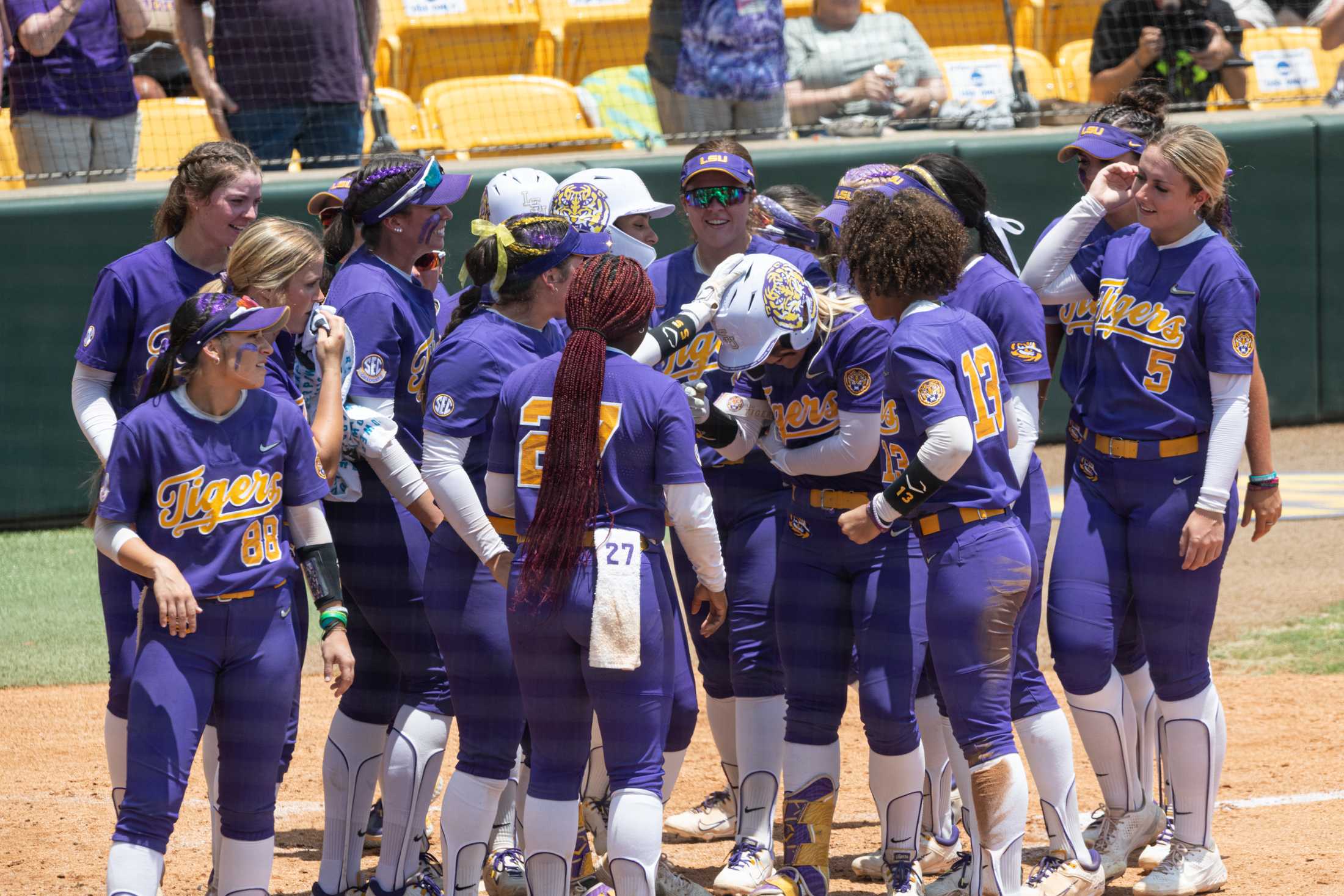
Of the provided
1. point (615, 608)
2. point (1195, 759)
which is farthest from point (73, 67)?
point (1195, 759)

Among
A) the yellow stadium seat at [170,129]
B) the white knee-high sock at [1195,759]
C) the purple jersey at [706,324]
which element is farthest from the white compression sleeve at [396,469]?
the yellow stadium seat at [170,129]

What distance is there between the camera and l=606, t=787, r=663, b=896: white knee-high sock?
3.39m

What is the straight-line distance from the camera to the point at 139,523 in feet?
11.0

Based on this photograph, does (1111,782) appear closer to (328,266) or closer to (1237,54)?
(328,266)

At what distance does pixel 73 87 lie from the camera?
785cm

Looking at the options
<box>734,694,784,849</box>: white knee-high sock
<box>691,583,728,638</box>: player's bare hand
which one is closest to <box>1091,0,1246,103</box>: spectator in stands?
<box>734,694,784,849</box>: white knee-high sock

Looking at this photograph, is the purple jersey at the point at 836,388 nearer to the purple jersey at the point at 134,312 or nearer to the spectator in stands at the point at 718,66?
the purple jersey at the point at 134,312

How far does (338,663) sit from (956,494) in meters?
1.48

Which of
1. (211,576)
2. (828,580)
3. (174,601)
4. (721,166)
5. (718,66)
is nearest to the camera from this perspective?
(174,601)

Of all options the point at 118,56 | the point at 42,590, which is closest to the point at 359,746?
the point at 42,590

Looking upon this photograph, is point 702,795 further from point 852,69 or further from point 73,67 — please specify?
point 852,69

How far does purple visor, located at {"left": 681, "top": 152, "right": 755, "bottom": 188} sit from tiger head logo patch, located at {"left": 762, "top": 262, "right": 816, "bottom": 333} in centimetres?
69

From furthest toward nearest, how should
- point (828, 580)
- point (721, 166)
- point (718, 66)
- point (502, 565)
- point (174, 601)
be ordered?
1. point (718, 66)
2. point (721, 166)
3. point (828, 580)
4. point (502, 565)
5. point (174, 601)

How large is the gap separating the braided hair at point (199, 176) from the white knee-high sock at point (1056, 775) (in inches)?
98.1
